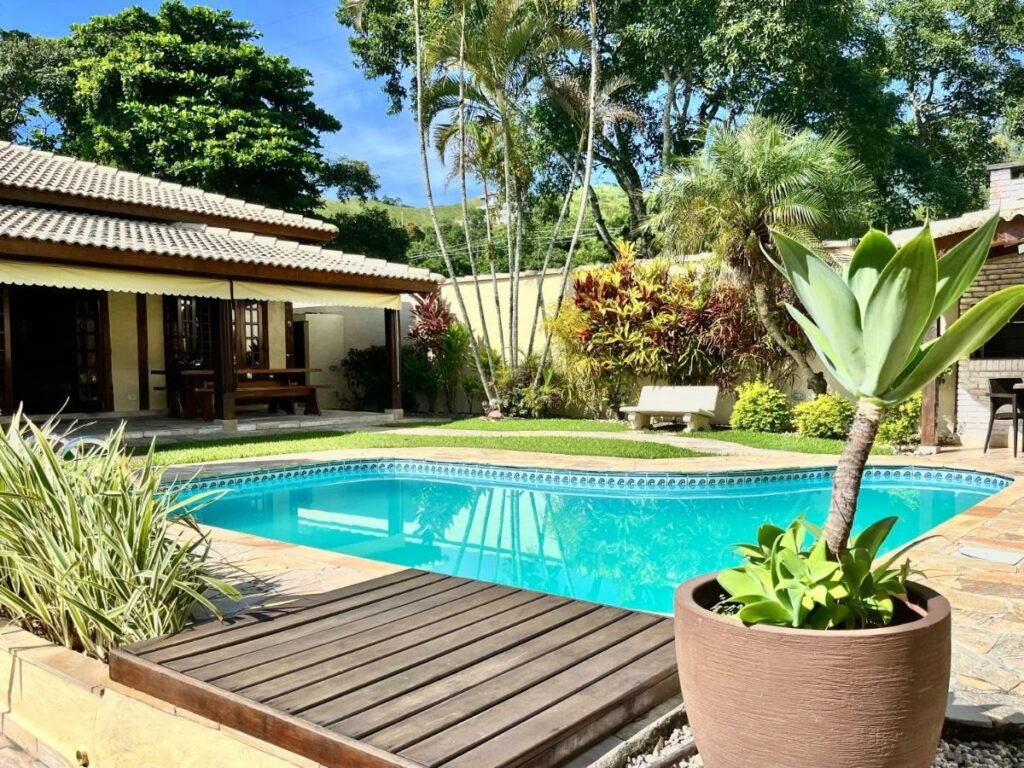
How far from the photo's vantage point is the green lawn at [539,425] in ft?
43.3

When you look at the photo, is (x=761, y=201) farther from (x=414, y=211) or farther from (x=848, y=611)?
(x=414, y=211)

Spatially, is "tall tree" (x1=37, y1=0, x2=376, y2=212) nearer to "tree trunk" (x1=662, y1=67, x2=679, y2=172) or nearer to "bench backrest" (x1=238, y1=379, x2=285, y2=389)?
"bench backrest" (x1=238, y1=379, x2=285, y2=389)

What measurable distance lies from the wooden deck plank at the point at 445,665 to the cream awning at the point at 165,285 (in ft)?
32.0

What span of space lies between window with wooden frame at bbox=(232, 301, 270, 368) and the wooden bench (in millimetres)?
1090

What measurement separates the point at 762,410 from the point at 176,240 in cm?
973

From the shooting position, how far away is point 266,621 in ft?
10.8

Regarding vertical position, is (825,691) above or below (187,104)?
below

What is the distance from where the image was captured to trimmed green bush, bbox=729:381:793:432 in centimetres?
1224

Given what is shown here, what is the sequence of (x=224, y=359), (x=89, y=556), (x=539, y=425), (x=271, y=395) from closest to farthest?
(x=89, y=556), (x=224, y=359), (x=539, y=425), (x=271, y=395)

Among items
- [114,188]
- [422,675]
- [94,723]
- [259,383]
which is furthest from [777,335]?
[114,188]

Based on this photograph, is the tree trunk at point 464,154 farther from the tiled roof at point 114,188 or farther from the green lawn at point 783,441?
the green lawn at point 783,441

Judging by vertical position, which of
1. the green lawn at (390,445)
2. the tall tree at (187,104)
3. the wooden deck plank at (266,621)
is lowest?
the green lawn at (390,445)

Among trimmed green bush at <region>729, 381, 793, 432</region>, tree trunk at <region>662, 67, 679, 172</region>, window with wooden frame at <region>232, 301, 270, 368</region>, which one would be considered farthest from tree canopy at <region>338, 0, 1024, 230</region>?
window with wooden frame at <region>232, 301, 270, 368</region>

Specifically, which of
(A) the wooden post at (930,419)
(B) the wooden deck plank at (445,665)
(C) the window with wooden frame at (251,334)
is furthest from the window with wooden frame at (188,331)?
(B) the wooden deck plank at (445,665)
